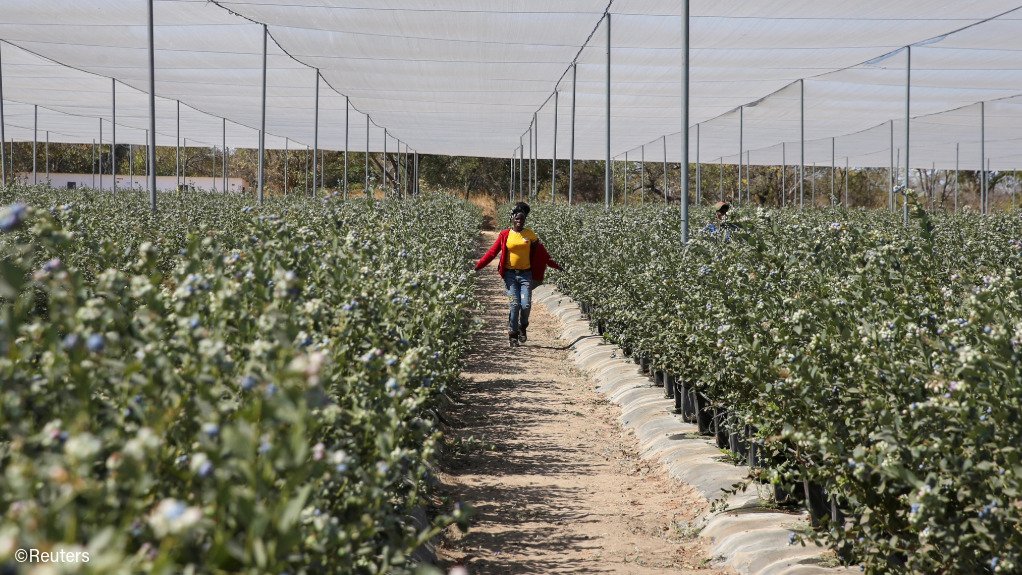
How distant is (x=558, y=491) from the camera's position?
6117 mm

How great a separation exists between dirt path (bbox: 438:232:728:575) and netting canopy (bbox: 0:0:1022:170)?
3452 millimetres

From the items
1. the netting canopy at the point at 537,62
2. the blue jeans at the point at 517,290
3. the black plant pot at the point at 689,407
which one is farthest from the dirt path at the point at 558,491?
the netting canopy at the point at 537,62

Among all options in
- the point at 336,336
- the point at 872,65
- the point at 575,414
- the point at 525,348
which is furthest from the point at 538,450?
the point at 872,65

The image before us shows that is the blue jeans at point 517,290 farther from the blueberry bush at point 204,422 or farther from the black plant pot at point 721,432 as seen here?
the blueberry bush at point 204,422

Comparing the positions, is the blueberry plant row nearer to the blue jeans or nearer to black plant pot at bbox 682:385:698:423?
black plant pot at bbox 682:385:698:423

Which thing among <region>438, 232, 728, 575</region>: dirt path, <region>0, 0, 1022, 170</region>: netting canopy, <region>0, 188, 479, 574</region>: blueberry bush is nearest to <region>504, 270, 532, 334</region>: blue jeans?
<region>438, 232, 728, 575</region>: dirt path

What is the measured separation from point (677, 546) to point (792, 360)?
4.91 ft

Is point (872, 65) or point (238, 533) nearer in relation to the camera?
point (238, 533)

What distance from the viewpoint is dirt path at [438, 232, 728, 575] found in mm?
4957

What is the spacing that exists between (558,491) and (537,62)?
1059 centimetres

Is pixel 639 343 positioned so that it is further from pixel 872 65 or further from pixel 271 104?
pixel 271 104

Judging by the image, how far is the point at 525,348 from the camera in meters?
11.7

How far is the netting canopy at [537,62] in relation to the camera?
1236cm

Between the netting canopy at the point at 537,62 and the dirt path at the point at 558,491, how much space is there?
3452 mm
